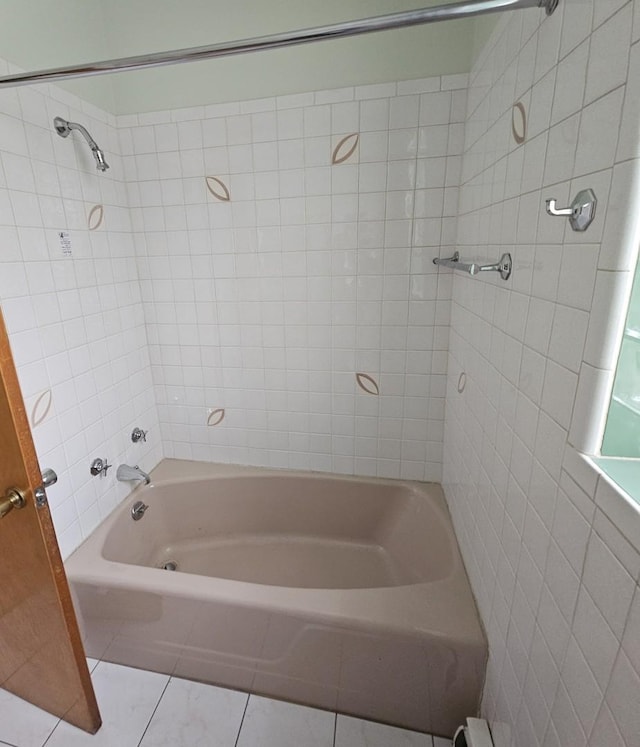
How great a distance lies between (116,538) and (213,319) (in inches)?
40.4

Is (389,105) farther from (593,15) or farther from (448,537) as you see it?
(448,537)

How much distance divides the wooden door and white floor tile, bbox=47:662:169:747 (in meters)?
0.03

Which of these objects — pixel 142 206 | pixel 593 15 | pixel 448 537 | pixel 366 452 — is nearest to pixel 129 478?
pixel 366 452

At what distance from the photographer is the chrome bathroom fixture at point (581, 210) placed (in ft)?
1.97

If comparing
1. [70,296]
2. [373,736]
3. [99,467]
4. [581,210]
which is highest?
[581,210]

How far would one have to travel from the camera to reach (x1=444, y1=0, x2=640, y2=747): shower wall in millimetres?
535

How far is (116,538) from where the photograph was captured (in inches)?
61.5

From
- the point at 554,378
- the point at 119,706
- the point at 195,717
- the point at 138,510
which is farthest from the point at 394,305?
the point at 119,706

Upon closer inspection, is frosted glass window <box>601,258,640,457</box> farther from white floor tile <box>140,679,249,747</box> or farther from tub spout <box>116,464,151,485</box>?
tub spout <box>116,464,151,485</box>

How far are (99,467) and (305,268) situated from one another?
1.18m

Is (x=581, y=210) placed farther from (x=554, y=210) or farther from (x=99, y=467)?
(x=99, y=467)

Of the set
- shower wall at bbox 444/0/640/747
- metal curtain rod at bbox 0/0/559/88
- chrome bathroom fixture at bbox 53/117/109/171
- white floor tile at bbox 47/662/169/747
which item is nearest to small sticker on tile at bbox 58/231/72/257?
chrome bathroom fixture at bbox 53/117/109/171

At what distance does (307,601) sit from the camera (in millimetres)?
1153

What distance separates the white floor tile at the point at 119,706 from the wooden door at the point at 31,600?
0.03 m
